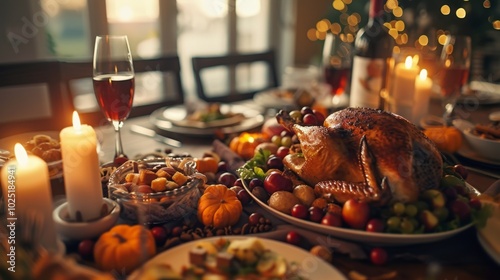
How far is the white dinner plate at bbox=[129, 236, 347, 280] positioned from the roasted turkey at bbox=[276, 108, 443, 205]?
0.15m

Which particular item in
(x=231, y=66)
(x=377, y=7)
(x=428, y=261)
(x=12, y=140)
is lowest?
(x=428, y=261)

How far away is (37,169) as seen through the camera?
1.89 feet

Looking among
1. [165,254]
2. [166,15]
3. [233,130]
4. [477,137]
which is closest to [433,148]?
[477,137]

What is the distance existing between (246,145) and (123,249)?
55 centimetres

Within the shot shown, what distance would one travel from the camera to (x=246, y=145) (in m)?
1.13

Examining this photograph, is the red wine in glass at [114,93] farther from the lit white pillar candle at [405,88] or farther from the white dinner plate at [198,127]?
the lit white pillar candle at [405,88]

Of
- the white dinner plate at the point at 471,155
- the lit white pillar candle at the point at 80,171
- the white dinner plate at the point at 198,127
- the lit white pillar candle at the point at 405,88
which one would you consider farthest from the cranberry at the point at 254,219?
the lit white pillar candle at the point at 405,88

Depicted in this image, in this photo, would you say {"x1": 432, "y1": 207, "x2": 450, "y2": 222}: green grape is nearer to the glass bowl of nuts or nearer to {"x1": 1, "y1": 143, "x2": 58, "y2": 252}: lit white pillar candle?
the glass bowl of nuts

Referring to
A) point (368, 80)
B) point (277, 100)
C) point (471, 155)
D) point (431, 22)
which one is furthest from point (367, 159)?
point (431, 22)

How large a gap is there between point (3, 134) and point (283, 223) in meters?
1.01

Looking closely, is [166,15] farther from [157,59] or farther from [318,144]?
[318,144]

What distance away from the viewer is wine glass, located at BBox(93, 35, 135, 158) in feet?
3.16

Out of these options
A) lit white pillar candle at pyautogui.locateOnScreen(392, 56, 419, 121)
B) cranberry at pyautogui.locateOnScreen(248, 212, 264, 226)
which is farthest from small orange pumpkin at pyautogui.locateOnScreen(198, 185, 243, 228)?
lit white pillar candle at pyautogui.locateOnScreen(392, 56, 419, 121)

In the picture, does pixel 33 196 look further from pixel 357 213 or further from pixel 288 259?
pixel 357 213
